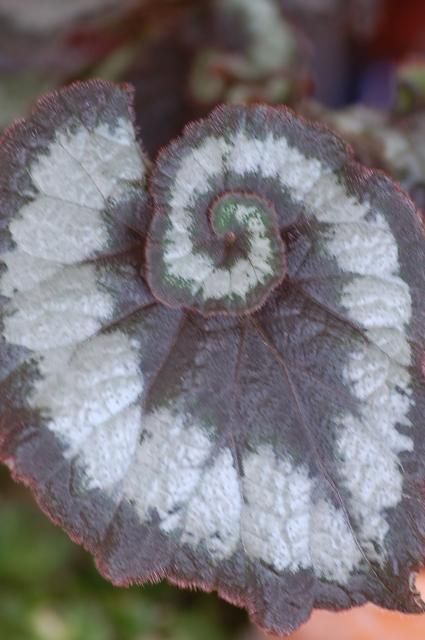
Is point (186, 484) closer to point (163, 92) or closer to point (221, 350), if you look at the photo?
point (221, 350)

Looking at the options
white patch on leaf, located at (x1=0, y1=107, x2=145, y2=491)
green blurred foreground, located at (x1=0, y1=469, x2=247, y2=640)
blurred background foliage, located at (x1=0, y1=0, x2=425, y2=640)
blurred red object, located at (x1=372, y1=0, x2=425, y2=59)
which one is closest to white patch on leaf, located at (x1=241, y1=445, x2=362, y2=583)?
white patch on leaf, located at (x1=0, y1=107, x2=145, y2=491)

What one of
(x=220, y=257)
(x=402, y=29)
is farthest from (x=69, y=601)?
(x=402, y=29)

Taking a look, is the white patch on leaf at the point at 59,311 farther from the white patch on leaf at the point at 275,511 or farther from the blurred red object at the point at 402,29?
the blurred red object at the point at 402,29

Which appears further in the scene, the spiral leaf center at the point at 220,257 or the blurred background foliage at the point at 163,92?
the blurred background foliage at the point at 163,92

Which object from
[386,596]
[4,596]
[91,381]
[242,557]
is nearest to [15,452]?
[91,381]

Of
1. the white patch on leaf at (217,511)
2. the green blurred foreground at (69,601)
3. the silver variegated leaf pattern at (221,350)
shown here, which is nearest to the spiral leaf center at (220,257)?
the silver variegated leaf pattern at (221,350)

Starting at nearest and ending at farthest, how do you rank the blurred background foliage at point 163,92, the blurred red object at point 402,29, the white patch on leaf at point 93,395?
the white patch on leaf at point 93,395
the blurred background foliage at point 163,92
the blurred red object at point 402,29

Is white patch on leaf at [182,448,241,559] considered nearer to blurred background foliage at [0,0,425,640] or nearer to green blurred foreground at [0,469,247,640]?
blurred background foliage at [0,0,425,640]

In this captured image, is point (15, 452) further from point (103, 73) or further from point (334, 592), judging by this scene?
point (103, 73)
